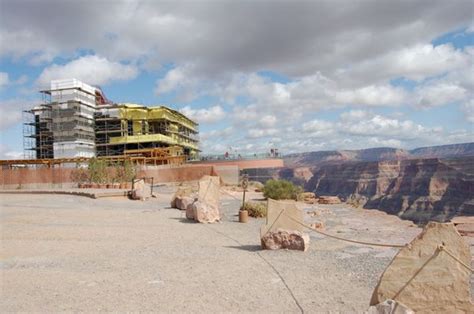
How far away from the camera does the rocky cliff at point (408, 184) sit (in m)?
86.5

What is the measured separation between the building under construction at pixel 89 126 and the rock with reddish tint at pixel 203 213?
5593 cm

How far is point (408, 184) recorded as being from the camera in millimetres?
108812

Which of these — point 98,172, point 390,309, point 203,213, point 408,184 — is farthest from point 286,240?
point 408,184

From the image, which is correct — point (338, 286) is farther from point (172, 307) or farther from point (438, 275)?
point (172, 307)

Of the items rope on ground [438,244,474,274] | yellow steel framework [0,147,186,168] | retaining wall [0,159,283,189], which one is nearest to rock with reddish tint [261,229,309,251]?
rope on ground [438,244,474,274]

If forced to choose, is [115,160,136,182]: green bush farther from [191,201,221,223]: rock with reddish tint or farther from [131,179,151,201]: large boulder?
[191,201,221,223]: rock with reddish tint

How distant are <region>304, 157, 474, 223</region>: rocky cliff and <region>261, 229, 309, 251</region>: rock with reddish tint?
206 ft

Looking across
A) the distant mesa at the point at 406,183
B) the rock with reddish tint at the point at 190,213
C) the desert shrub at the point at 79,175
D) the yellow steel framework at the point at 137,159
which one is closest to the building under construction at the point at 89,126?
the yellow steel framework at the point at 137,159

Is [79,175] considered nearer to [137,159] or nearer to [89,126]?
[137,159]

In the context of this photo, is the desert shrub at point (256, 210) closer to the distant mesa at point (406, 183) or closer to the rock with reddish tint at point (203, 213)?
the rock with reddish tint at point (203, 213)

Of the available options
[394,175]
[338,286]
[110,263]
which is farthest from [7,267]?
[394,175]

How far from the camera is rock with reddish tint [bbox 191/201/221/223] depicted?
16.2 meters

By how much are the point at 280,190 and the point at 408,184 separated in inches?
3501

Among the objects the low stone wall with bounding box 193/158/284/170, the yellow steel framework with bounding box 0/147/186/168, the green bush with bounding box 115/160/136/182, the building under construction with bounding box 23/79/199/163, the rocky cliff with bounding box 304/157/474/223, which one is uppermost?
the building under construction with bounding box 23/79/199/163
